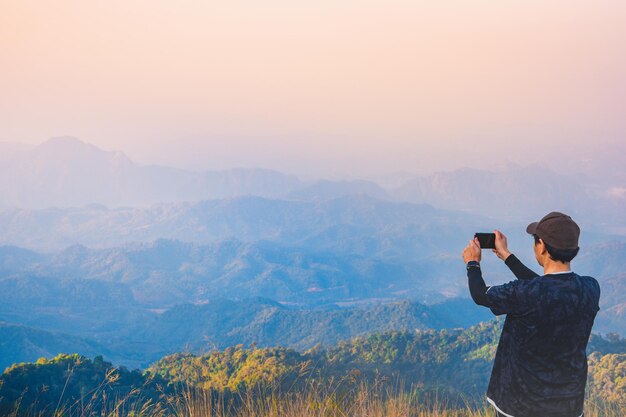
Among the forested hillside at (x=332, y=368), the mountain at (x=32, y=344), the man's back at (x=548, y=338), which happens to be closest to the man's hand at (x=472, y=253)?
the man's back at (x=548, y=338)

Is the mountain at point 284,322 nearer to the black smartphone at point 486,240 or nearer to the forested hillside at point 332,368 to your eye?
the forested hillside at point 332,368

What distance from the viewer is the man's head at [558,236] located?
344cm

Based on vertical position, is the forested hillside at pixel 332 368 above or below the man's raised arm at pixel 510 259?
below

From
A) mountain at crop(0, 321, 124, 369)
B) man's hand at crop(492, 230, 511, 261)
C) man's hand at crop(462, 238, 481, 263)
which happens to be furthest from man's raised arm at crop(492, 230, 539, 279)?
mountain at crop(0, 321, 124, 369)

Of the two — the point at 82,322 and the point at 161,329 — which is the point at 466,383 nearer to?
the point at 161,329

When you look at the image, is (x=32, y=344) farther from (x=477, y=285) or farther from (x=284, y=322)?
(x=477, y=285)

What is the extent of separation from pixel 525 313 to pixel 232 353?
5148 centimetres

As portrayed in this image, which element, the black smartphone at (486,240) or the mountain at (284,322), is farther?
the mountain at (284,322)

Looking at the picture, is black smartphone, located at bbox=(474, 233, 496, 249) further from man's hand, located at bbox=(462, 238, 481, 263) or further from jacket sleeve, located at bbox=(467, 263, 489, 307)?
jacket sleeve, located at bbox=(467, 263, 489, 307)

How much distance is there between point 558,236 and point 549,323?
53 centimetres

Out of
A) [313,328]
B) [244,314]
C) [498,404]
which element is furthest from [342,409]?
[244,314]

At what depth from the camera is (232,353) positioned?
52.5 meters

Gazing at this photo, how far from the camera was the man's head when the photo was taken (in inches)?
135

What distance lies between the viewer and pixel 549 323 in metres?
3.41
